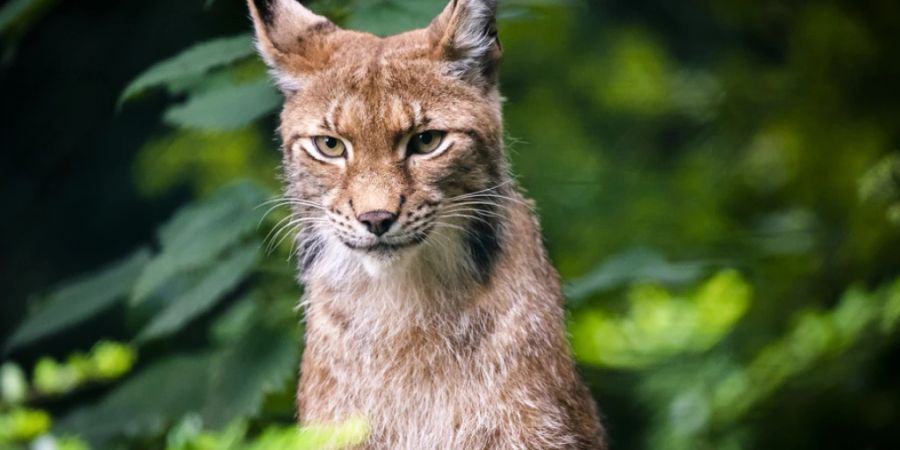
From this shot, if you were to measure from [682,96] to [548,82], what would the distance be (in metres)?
0.94

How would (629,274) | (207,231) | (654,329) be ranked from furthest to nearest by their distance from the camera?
(629,274) < (207,231) < (654,329)

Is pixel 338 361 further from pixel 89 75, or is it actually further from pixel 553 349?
pixel 89 75

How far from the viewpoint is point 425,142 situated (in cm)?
250

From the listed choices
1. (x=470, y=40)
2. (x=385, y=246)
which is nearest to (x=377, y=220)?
(x=385, y=246)

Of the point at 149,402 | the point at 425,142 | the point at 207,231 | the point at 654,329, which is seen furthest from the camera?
the point at 149,402

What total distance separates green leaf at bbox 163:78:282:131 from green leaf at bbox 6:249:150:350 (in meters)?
0.78

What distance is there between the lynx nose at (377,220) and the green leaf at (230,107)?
2.26 feet

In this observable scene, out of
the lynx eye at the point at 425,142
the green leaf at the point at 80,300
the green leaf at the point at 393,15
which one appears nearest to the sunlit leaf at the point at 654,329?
the lynx eye at the point at 425,142

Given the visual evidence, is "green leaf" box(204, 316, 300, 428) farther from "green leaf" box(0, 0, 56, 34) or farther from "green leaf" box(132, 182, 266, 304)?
"green leaf" box(0, 0, 56, 34)

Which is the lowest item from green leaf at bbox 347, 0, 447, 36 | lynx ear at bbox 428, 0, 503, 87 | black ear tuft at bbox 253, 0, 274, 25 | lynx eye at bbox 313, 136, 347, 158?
lynx eye at bbox 313, 136, 347, 158

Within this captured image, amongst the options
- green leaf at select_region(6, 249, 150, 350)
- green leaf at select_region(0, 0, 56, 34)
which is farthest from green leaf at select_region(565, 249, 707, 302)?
green leaf at select_region(0, 0, 56, 34)

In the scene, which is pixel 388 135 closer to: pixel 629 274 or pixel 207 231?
pixel 207 231

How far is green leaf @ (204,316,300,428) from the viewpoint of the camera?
3.17 m

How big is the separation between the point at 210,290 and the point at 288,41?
1.05 m
